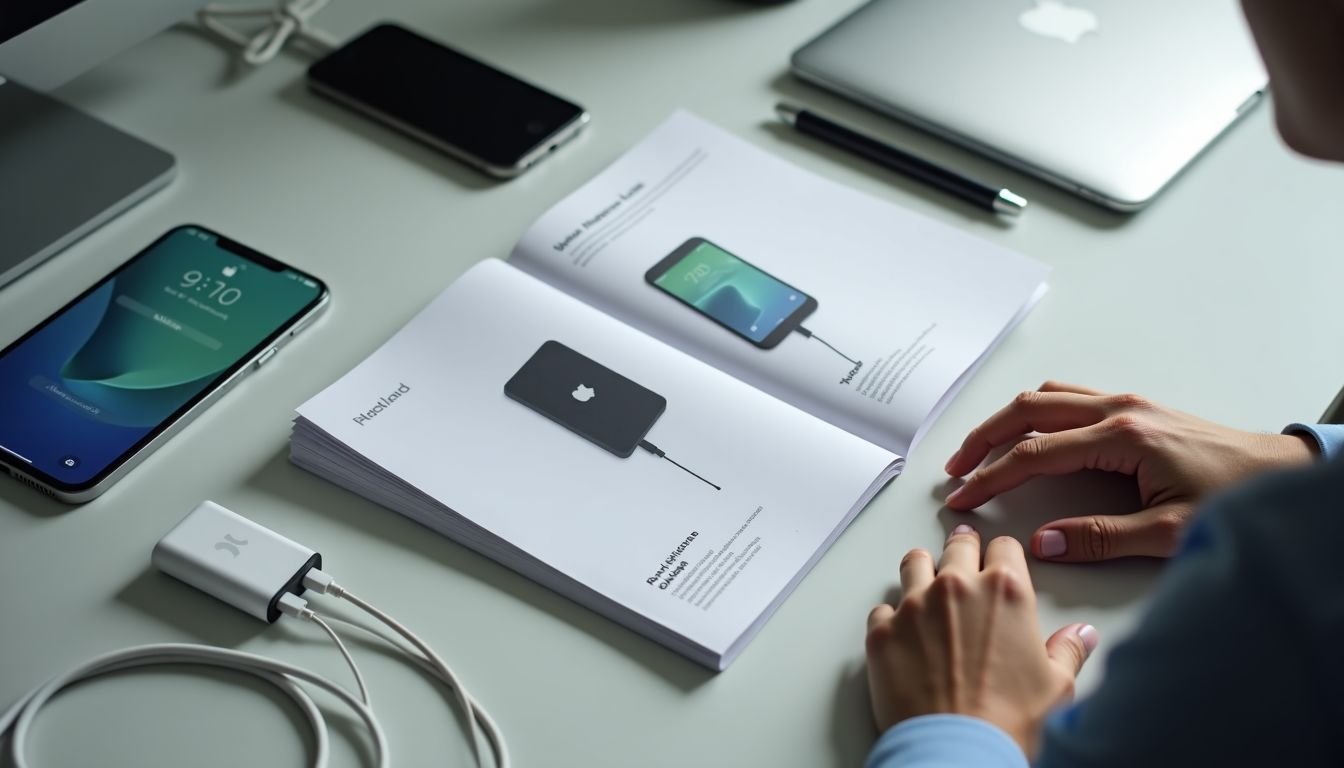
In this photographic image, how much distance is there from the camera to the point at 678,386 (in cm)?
85

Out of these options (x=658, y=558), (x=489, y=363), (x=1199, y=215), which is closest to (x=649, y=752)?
(x=658, y=558)

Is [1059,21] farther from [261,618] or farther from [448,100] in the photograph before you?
[261,618]

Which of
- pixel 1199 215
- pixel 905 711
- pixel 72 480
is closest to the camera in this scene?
pixel 905 711

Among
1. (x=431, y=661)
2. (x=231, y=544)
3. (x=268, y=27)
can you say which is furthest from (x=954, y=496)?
(x=268, y=27)

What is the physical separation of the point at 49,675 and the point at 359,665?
17cm

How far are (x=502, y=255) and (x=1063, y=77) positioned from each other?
509 mm

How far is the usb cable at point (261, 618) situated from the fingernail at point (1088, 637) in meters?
0.33

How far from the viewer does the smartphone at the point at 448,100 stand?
3.44ft

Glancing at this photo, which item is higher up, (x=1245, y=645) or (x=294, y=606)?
(x=1245, y=645)

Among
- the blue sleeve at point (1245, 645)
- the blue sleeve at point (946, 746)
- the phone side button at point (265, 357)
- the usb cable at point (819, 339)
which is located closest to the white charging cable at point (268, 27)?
the phone side button at point (265, 357)

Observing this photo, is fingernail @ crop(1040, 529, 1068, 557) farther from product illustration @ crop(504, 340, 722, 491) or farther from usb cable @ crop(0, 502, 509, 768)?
usb cable @ crop(0, 502, 509, 768)

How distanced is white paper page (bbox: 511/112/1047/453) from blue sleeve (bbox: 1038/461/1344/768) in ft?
1.32

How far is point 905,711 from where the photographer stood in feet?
2.21

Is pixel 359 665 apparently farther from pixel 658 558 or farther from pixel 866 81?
pixel 866 81
